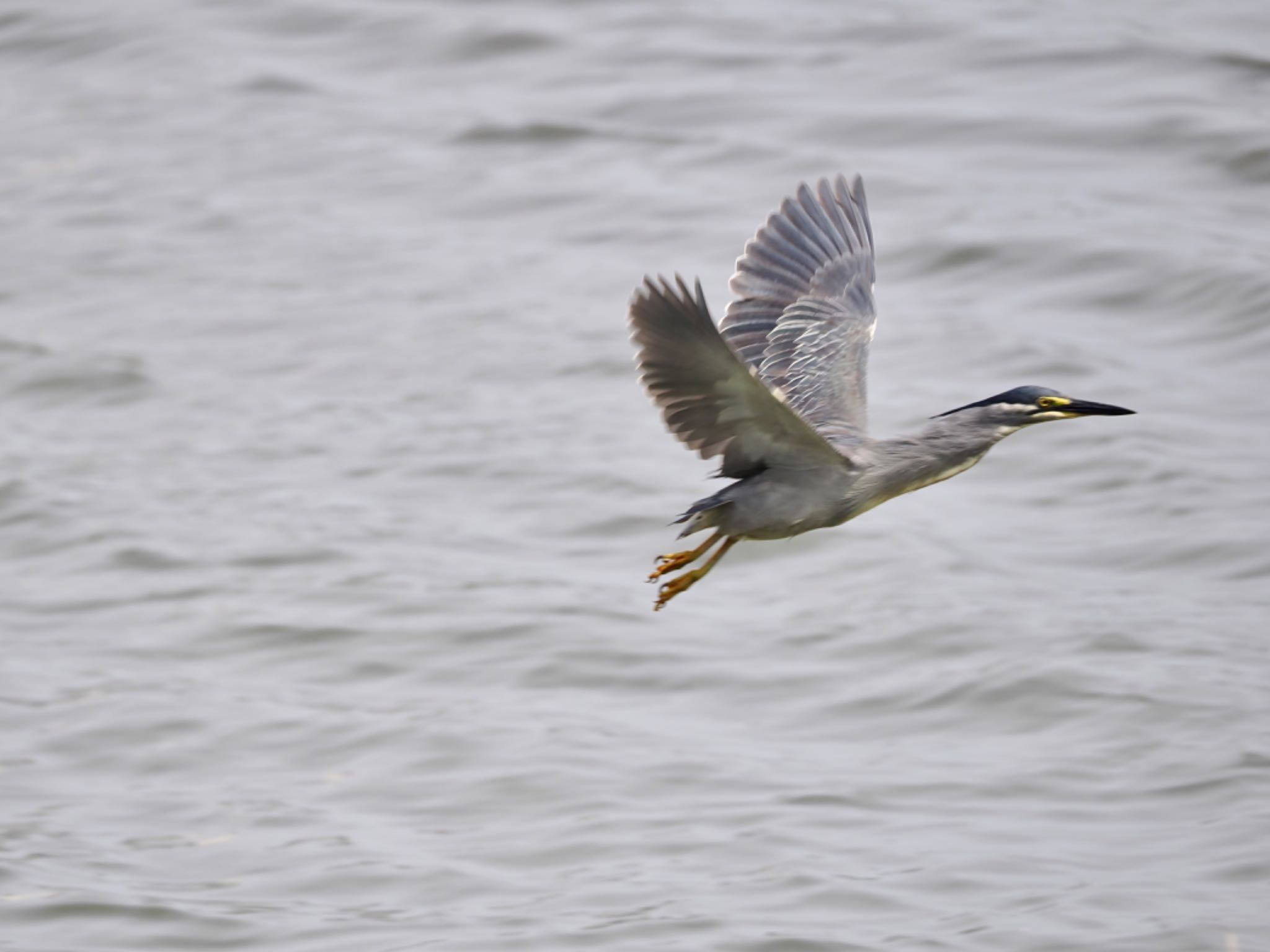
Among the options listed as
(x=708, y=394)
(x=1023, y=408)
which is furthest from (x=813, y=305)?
(x=708, y=394)

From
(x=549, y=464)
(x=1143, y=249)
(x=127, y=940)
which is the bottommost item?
(x=127, y=940)

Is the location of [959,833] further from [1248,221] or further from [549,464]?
[1248,221]

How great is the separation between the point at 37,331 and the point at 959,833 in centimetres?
851

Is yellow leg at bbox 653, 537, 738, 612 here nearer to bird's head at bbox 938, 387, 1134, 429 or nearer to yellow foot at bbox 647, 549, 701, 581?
yellow foot at bbox 647, 549, 701, 581

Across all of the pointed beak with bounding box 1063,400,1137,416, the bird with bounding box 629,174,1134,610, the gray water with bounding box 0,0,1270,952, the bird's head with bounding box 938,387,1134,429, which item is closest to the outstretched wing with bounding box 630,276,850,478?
the bird with bounding box 629,174,1134,610

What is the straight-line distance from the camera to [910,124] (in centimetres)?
1673

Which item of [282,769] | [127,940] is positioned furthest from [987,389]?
[127,940]

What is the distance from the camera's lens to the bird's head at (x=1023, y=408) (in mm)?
7023

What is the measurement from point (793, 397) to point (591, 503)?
5294 millimetres

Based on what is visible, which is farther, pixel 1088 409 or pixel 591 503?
pixel 591 503

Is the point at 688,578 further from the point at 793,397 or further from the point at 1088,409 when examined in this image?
the point at 1088,409

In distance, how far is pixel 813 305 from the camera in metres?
7.95

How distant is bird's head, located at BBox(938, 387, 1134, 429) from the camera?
7023 millimetres

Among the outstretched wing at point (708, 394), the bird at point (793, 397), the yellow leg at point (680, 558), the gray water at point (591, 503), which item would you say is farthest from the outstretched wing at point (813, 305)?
the gray water at point (591, 503)
